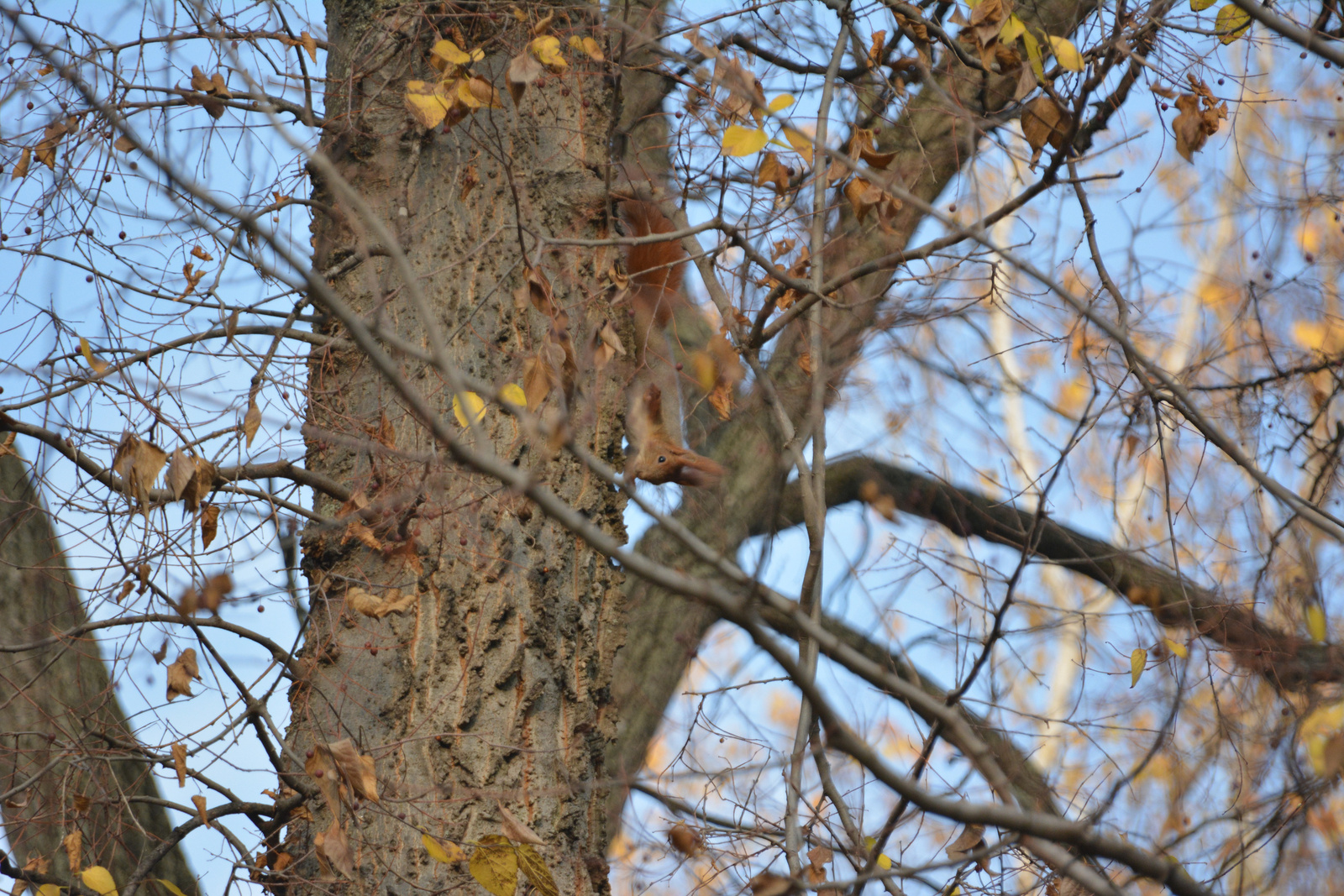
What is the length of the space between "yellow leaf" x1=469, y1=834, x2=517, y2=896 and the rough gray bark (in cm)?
58

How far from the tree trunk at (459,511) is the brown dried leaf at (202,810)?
0.43 ft

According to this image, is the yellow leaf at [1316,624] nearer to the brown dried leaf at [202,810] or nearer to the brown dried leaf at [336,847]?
the brown dried leaf at [336,847]

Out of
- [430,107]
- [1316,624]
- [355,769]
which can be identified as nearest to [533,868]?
[355,769]

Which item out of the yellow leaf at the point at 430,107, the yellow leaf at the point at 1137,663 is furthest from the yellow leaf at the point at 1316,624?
the yellow leaf at the point at 430,107

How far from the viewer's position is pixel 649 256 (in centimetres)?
227

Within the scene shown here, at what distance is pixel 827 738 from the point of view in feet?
2.84

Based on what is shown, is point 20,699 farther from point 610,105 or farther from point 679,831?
point 610,105

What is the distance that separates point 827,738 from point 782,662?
0.23 ft

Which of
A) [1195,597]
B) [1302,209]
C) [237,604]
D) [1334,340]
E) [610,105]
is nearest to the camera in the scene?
[237,604]

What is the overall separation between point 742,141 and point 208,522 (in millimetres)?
957

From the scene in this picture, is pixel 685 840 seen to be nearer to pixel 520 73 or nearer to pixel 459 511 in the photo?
pixel 459 511

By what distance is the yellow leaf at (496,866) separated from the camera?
143 cm

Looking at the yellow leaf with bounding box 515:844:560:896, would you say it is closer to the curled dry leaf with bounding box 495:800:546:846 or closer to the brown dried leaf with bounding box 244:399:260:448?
the curled dry leaf with bounding box 495:800:546:846

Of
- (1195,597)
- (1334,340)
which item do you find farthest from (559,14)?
(1334,340)
